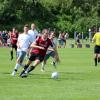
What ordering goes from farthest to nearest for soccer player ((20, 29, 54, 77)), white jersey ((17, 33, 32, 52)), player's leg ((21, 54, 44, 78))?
white jersey ((17, 33, 32, 52))
soccer player ((20, 29, 54, 77))
player's leg ((21, 54, 44, 78))

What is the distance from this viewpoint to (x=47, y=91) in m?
16.6

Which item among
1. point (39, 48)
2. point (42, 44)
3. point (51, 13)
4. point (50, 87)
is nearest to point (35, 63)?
point (39, 48)

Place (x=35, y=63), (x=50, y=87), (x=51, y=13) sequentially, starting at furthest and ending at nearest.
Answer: (x=51, y=13) < (x=35, y=63) < (x=50, y=87)

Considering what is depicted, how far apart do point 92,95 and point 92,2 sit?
250 feet

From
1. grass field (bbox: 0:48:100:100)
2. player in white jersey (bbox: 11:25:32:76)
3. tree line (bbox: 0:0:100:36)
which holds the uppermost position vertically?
player in white jersey (bbox: 11:25:32:76)

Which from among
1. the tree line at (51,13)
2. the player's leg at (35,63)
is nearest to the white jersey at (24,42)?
the player's leg at (35,63)

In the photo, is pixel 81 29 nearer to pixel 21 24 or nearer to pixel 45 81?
pixel 21 24

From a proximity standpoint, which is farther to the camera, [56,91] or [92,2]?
[92,2]

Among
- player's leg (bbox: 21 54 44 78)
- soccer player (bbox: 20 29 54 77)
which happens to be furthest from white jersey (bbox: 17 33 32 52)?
player's leg (bbox: 21 54 44 78)

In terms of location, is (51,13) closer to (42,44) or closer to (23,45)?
(23,45)

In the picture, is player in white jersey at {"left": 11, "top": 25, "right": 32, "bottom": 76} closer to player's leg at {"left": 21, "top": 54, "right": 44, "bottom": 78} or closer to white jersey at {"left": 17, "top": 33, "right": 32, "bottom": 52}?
white jersey at {"left": 17, "top": 33, "right": 32, "bottom": 52}

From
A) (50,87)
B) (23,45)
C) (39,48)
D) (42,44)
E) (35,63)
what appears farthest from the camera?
(23,45)

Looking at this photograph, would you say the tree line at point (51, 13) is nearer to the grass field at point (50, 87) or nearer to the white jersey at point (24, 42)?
the white jersey at point (24, 42)

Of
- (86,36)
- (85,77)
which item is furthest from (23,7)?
(85,77)
